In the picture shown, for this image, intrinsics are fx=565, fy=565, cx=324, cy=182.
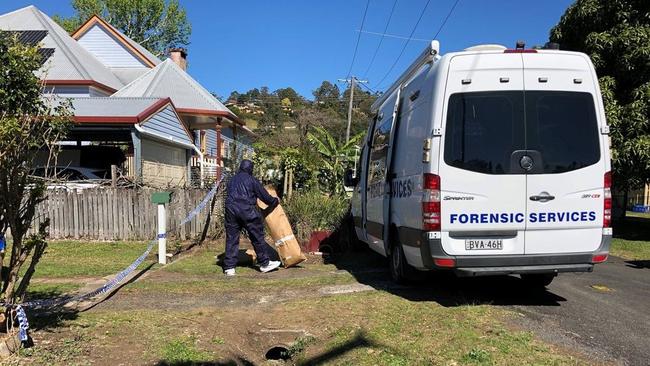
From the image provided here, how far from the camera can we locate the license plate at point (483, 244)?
19.2 feet

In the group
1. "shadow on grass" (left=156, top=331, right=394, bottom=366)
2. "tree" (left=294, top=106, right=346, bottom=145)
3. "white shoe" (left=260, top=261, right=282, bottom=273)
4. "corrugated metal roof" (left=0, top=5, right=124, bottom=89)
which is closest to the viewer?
"shadow on grass" (left=156, top=331, right=394, bottom=366)

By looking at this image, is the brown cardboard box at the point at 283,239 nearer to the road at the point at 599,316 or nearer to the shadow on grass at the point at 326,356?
the road at the point at 599,316

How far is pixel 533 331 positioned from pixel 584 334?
1.49 ft

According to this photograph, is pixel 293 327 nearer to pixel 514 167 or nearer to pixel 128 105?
pixel 514 167

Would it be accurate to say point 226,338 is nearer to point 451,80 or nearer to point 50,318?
point 50,318

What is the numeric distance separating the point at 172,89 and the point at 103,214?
468 inches

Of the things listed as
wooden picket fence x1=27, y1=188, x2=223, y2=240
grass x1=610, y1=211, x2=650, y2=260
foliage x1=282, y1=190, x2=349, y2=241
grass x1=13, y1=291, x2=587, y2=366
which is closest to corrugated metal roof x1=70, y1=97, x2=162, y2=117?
wooden picket fence x1=27, y1=188, x2=223, y2=240

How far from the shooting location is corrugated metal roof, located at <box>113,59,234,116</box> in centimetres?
2195

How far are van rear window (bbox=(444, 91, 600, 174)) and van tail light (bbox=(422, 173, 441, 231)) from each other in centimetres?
25

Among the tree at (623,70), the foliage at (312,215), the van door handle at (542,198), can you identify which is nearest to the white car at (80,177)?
the foliage at (312,215)

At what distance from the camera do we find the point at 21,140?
14.3ft

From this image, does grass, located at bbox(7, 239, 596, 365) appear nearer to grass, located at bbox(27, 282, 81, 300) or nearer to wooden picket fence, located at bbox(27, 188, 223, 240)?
grass, located at bbox(27, 282, 81, 300)

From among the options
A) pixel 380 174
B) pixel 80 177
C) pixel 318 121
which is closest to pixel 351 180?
pixel 380 174

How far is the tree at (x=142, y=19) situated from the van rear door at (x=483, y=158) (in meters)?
46.2
